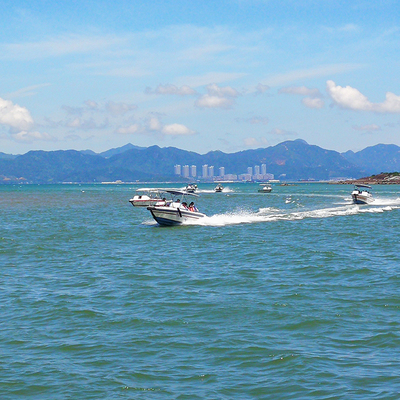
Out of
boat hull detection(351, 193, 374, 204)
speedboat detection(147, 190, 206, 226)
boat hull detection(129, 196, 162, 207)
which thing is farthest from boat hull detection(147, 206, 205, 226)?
boat hull detection(351, 193, 374, 204)

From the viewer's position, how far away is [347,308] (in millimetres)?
18047

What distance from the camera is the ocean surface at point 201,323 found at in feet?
40.2

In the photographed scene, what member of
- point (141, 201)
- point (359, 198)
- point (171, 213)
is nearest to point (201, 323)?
point (171, 213)

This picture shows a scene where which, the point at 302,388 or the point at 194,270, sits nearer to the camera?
the point at 302,388

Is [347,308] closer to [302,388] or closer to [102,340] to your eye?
[302,388]

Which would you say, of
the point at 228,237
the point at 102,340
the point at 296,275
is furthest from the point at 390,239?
the point at 102,340

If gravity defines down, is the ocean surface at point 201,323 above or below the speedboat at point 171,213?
below

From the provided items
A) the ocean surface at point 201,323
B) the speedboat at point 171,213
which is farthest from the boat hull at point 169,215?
the ocean surface at point 201,323

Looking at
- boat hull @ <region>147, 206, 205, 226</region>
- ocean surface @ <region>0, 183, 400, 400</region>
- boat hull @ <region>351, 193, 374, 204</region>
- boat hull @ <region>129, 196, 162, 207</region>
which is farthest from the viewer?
boat hull @ <region>129, 196, 162, 207</region>

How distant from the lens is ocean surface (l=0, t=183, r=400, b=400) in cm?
1224

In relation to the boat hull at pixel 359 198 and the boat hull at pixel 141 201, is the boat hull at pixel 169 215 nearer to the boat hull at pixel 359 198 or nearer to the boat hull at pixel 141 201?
the boat hull at pixel 141 201

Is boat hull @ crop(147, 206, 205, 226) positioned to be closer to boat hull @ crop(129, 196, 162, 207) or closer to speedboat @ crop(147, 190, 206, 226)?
speedboat @ crop(147, 190, 206, 226)

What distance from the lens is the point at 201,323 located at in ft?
54.3

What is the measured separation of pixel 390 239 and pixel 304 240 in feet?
18.2
